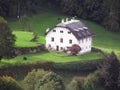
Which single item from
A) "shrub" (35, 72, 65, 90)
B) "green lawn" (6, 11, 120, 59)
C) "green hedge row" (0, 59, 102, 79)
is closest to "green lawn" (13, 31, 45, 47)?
"green hedge row" (0, 59, 102, 79)

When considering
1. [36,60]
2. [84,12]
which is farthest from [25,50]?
[84,12]

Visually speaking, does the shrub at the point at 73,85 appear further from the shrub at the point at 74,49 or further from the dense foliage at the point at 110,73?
the shrub at the point at 74,49

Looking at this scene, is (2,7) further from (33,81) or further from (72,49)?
(33,81)

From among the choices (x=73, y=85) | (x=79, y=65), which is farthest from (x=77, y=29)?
(x=73, y=85)

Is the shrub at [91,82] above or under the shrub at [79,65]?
under

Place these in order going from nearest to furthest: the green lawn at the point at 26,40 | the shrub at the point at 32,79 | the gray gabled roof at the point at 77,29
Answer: the shrub at the point at 32,79 → the green lawn at the point at 26,40 → the gray gabled roof at the point at 77,29

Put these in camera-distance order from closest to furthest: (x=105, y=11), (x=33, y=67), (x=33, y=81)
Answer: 1. (x=33, y=81)
2. (x=33, y=67)
3. (x=105, y=11)

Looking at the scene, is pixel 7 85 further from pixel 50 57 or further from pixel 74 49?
pixel 74 49

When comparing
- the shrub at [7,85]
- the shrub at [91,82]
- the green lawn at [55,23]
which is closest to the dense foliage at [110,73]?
the shrub at [91,82]
